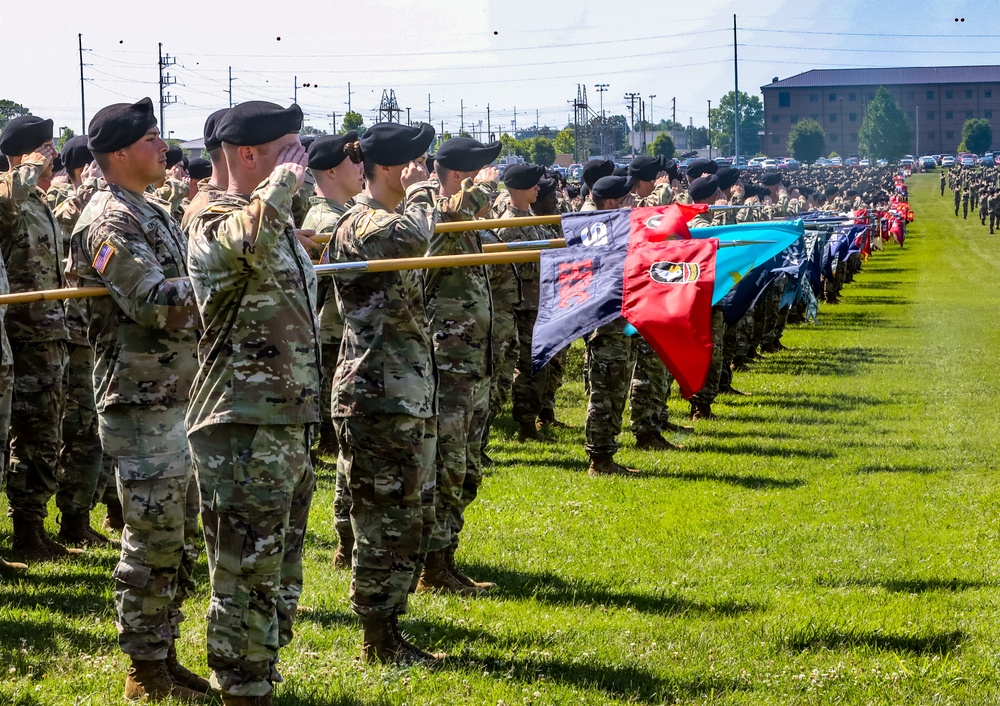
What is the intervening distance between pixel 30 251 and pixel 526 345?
624cm

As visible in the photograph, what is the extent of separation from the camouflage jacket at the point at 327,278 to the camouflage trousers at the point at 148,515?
7.05 ft

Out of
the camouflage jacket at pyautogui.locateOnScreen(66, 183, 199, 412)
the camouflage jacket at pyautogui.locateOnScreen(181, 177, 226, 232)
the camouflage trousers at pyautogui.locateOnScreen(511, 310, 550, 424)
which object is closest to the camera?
the camouflage jacket at pyautogui.locateOnScreen(181, 177, 226, 232)

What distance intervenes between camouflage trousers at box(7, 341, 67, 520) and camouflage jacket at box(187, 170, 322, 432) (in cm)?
346

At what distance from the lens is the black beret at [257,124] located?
4.79 metres

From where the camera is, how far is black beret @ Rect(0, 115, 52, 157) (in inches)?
328

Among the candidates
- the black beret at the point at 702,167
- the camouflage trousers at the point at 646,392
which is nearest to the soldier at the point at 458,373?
the camouflage trousers at the point at 646,392

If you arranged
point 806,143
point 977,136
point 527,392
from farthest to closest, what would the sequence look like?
point 977,136, point 806,143, point 527,392

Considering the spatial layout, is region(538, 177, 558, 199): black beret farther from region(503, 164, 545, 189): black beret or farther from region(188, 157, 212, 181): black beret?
region(188, 157, 212, 181): black beret

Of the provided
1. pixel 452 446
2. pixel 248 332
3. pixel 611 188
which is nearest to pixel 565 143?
pixel 611 188

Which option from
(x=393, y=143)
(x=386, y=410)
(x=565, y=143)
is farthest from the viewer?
(x=565, y=143)

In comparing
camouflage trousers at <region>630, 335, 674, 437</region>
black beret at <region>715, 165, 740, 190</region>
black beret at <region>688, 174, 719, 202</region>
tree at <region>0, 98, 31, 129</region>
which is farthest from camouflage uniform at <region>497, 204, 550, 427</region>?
tree at <region>0, 98, 31, 129</region>

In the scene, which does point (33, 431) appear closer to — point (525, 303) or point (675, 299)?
point (675, 299)

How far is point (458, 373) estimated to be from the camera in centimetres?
710

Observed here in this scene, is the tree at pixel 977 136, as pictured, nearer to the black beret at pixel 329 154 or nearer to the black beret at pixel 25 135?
the black beret at pixel 329 154
